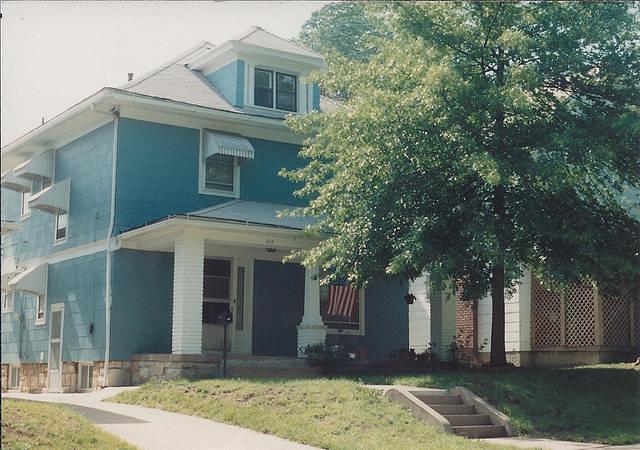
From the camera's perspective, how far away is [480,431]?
12117 mm

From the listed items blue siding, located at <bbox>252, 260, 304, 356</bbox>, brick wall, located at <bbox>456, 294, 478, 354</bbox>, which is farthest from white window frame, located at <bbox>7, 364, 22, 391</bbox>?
brick wall, located at <bbox>456, 294, 478, 354</bbox>

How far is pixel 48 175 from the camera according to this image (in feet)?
68.2

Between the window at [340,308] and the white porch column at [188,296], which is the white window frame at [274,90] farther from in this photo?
the white porch column at [188,296]

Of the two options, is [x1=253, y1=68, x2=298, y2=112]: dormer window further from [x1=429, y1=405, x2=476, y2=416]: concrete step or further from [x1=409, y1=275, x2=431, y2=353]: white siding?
[x1=429, y1=405, x2=476, y2=416]: concrete step

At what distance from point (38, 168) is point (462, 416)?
1275 cm

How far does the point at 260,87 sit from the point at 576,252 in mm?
9151

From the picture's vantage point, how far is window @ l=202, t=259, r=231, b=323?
62.4 feet

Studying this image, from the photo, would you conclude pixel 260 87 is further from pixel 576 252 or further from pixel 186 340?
pixel 576 252

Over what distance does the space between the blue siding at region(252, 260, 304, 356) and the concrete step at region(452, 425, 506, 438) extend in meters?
8.18

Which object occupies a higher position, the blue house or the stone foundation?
the blue house

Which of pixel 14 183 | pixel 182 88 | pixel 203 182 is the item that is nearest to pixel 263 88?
pixel 182 88

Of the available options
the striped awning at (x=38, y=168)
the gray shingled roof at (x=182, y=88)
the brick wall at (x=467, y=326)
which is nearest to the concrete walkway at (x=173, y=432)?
the gray shingled roof at (x=182, y=88)

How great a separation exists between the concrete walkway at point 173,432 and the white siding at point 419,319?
1539cm

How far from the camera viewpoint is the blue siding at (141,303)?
17844 millimetres
